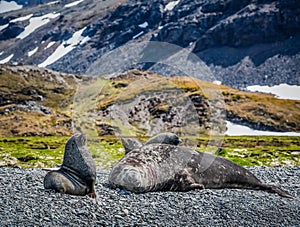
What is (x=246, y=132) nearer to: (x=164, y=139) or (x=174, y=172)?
(x=164, y=139)

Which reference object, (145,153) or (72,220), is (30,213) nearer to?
(72,220)

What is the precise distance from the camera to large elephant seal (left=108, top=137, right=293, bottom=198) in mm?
18844

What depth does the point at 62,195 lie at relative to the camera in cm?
1706

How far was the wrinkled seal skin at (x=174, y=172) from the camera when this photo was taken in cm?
1884

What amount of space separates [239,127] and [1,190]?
147m

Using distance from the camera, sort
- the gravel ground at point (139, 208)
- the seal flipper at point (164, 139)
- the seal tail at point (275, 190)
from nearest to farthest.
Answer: the gravel ground at point (139, 208) → the seal tail at point (275, 190) → the seal flipper at point (164, 139)

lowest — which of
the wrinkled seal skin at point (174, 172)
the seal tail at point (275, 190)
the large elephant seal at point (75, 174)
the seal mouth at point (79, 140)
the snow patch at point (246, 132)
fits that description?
the snow patch at point (246, 132)

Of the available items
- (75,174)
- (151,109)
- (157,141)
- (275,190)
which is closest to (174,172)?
(157,141)

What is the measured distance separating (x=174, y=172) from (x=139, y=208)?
4.15 metres

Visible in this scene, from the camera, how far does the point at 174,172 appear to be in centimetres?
2052

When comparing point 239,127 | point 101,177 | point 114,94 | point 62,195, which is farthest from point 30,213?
point 114,94

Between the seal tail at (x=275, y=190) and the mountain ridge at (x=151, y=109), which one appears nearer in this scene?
the seal tail at (x=275, y=190)

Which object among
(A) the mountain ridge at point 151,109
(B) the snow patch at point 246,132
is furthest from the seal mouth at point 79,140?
(B) the snow patch at point 246,132

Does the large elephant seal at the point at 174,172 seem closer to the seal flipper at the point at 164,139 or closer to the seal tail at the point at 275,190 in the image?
the seal tail at the point at 275,190
